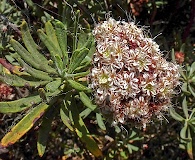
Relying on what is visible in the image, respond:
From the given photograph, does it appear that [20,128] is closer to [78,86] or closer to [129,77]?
[78,86]

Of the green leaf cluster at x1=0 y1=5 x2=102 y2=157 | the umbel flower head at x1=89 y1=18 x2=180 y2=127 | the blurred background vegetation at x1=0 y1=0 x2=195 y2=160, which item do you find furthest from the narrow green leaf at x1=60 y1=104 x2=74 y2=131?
the blurred background vegetation at x1=0 y1=0 x2=195 y2=160

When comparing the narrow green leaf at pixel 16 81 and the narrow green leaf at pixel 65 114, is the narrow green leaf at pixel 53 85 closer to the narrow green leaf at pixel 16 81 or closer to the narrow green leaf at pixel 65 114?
the narrow green leaf at pixel 16 81

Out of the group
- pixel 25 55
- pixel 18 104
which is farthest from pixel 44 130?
pixel 25 55

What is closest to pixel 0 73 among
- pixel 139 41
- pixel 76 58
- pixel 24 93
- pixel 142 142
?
pixel 76 58

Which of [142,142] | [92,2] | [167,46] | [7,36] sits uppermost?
[7,36]

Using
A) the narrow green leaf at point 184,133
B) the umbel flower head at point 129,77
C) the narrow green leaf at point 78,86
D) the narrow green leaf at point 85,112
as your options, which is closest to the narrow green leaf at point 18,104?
the narrow green leaf at point 78,86

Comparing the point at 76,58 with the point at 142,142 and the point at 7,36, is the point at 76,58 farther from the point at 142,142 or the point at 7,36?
the point at 142,142
